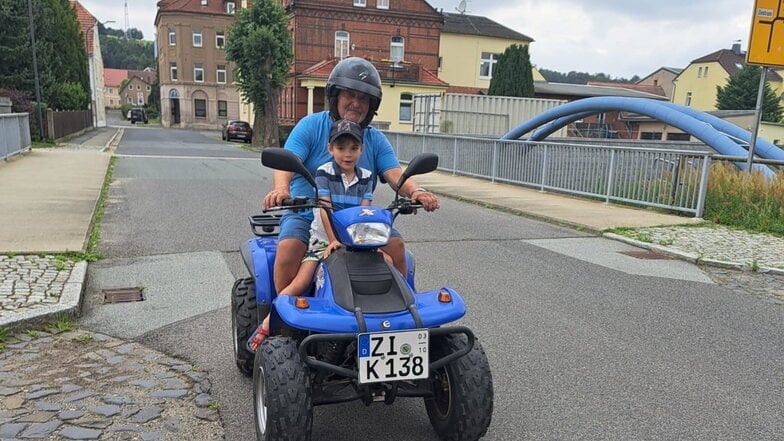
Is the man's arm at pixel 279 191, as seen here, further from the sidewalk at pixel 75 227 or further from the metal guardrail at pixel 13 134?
the metal guardrail at pixel 13 134

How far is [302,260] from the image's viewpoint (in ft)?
10.6

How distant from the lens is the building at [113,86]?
129 meters

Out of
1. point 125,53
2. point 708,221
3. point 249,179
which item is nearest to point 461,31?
point 249,179

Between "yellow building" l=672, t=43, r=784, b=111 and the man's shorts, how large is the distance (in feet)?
227

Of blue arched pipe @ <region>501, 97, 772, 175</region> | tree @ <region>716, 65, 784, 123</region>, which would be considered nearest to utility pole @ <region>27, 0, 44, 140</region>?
blue arched pipe @ <region>501, 97, 772, 175</region>

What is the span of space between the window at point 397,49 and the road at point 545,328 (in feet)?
117

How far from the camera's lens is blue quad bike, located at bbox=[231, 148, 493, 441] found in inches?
105

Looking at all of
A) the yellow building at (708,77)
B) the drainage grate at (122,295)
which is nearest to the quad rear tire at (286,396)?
the drainage grate at (122,295)

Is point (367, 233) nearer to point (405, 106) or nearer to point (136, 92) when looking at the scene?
point (405, 106)

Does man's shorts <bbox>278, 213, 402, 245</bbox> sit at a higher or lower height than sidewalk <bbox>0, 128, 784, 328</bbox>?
higher

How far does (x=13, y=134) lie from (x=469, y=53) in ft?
119

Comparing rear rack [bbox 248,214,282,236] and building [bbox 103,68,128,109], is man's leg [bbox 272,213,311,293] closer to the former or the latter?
rear rack [bbox 248,214,282,236]

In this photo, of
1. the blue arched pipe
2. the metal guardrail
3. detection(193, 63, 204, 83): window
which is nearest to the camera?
the blue arched pipe

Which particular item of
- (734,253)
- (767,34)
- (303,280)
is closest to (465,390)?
(303,280)
